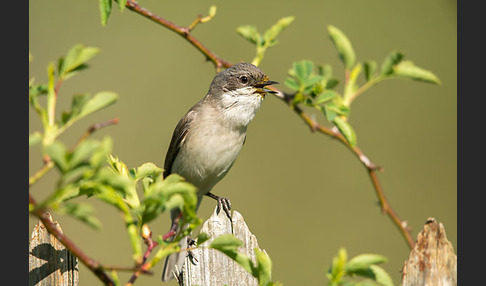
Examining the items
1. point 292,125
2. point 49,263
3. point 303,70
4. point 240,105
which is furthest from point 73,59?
point 292,125

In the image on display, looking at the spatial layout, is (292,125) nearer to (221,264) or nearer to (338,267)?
(221,264)

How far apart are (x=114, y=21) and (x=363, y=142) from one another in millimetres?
4015

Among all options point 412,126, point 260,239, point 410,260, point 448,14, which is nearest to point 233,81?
point 410,260

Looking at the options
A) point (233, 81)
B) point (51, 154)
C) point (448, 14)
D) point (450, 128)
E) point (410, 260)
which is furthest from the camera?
point (448, 14)

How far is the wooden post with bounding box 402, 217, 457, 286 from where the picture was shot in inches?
97.1

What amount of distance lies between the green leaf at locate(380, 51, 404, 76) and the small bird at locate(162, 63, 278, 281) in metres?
1.56

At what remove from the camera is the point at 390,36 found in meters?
8.92

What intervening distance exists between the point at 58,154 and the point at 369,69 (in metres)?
1.62

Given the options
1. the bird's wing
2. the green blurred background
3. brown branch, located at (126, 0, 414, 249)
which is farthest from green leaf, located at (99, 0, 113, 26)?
the green blurred background

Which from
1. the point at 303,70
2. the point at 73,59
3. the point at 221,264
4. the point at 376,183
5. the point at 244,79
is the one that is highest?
the point at 244,79

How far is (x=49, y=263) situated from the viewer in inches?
104

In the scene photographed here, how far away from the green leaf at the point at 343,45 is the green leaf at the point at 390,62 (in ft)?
0.63

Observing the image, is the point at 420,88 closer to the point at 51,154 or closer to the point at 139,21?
the point at 139,21

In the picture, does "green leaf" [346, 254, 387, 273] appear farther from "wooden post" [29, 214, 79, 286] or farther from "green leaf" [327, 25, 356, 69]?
"wooden post" [29, 214, 79, 286]
